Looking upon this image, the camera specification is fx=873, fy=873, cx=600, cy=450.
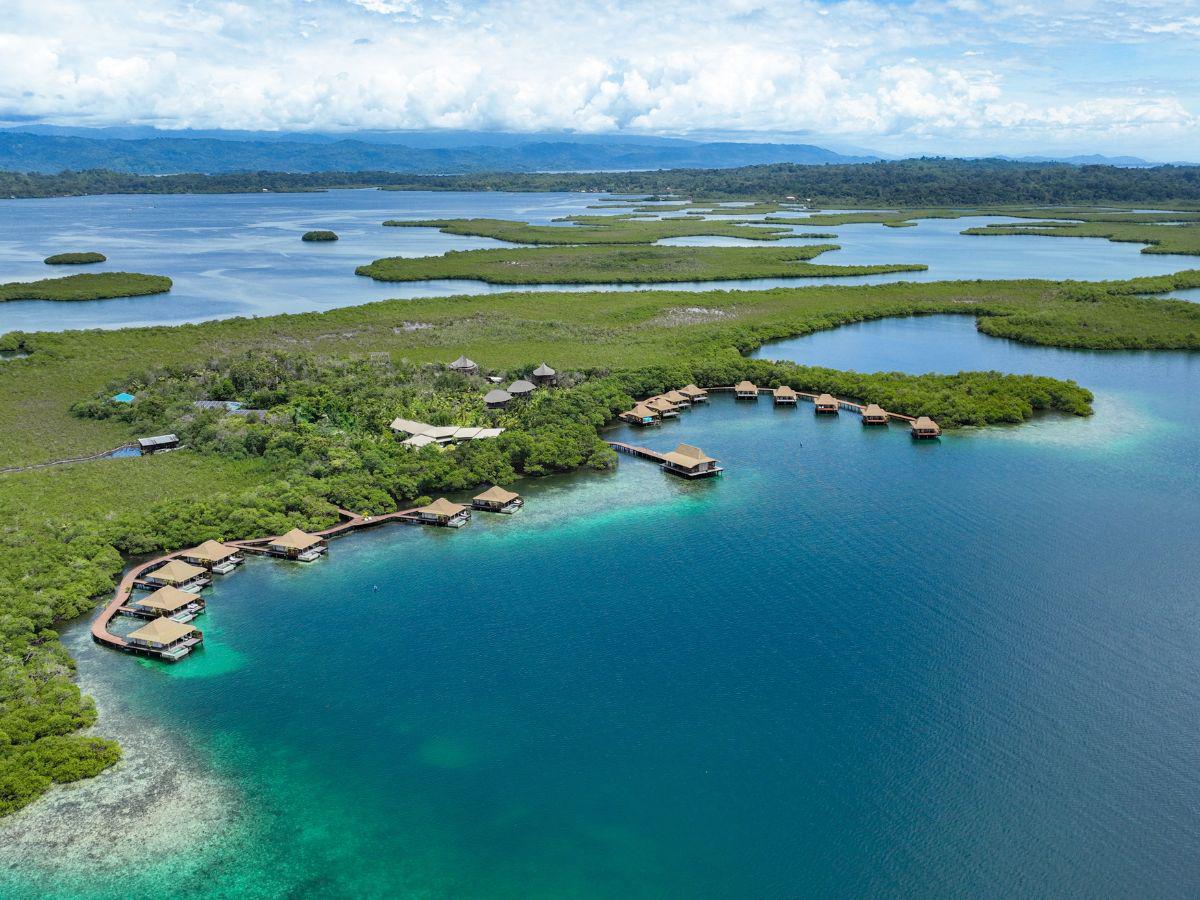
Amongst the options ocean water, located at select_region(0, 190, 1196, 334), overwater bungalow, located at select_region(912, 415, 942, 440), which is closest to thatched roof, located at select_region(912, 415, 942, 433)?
overwater bungalow, located at select_region(912, 415, 942, 440)

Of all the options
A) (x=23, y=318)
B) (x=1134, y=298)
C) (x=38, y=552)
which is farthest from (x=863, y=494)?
(x=23, y=318)

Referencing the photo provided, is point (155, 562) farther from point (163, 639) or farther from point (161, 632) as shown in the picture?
point (163, 639)

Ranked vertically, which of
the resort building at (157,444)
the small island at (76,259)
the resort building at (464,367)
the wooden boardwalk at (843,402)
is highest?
the small island at (76,259)

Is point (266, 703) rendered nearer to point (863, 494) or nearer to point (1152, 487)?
point (863, 494)

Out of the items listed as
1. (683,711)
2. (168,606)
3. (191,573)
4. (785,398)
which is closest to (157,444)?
(191,573)

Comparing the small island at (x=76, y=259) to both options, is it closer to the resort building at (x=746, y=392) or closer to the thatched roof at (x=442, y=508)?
the resort building at (x=746, y=392)

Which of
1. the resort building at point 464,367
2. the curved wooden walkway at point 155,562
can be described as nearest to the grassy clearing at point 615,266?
the resort building at point 464,367

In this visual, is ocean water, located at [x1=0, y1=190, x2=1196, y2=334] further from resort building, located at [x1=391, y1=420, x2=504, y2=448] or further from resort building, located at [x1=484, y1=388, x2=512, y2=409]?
resort building, located at [x1=391, y1=420, x2=504, y2=448]
